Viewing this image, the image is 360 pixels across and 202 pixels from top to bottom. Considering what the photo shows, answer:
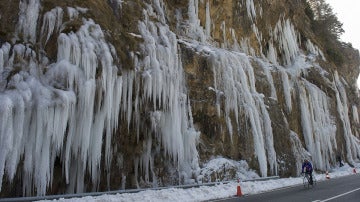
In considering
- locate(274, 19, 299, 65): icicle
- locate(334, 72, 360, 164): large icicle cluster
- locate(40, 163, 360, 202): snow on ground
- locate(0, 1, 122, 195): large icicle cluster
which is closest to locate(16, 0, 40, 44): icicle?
locate(0, 1, 122, 195): large icicle cluster

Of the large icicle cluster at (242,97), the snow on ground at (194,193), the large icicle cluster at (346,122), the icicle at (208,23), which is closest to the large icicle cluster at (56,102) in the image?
the snow on ground at (194,193)

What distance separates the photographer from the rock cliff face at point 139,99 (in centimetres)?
1009

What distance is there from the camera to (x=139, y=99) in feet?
44.3

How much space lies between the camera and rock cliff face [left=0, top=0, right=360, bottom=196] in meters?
10.1

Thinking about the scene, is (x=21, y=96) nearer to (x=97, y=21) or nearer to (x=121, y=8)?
(x=97, y=21)

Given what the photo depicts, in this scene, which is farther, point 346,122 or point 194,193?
point 346,122

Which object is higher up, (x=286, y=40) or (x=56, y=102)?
(x=286, y=40)

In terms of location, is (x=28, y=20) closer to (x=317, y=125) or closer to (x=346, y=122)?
(x=317, y=125)

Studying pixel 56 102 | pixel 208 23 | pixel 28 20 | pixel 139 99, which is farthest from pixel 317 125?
pixel 28 20

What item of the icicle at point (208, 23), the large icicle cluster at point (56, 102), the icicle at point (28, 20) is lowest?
the large icicle cluster at point (56, 102)

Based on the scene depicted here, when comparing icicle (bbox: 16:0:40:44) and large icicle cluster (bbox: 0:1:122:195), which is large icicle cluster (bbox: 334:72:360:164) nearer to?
large icicle cluster (bbox: 0:1:122:195)

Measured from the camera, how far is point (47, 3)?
1183cm

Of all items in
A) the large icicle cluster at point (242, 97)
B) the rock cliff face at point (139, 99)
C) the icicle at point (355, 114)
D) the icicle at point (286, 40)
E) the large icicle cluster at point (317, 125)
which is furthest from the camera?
the icicle at point (355, 114)

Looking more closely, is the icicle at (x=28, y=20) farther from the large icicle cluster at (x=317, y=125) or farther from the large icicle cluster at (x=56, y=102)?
the large icicle cluster at (x=317, y=125)
